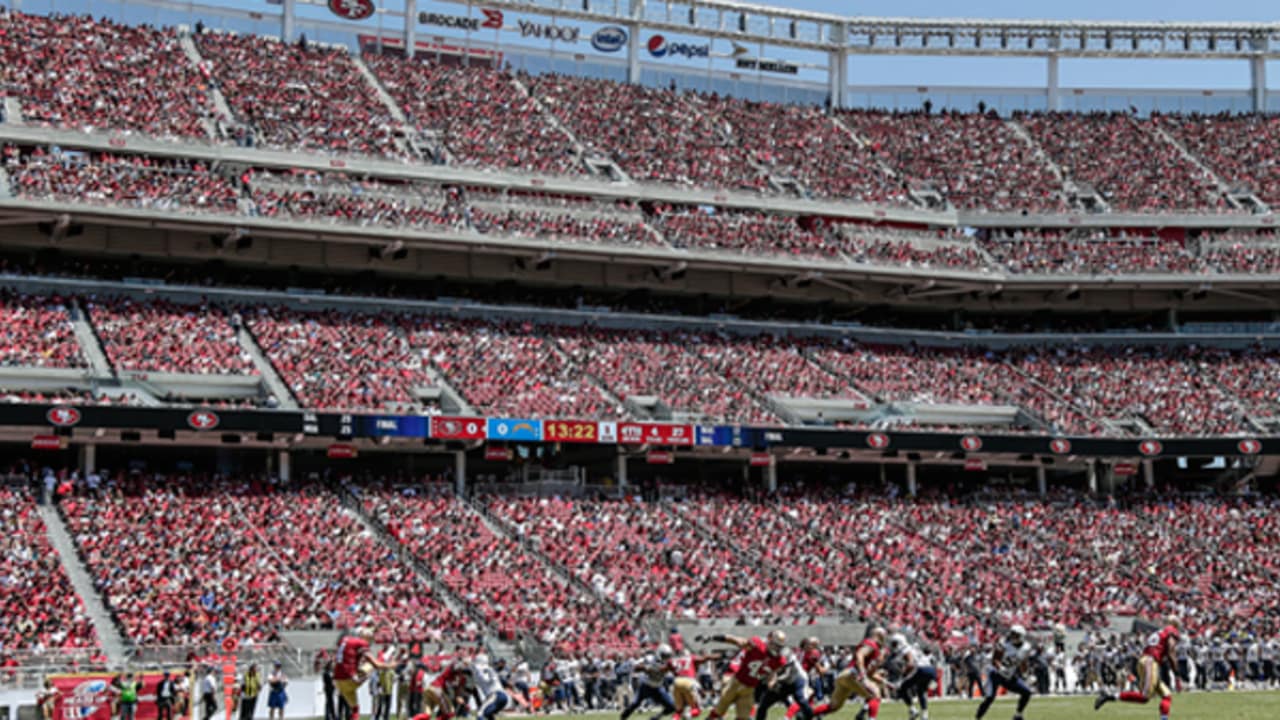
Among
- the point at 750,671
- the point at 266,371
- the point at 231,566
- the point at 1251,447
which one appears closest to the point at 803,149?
the point at 1251,447

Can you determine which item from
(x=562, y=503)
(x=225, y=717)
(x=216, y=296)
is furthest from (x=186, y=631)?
(x=216, y=296)

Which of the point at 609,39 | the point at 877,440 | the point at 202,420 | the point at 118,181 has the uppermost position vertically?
the point at 609,39

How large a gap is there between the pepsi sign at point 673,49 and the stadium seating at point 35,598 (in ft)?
143

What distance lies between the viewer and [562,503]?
49625mm

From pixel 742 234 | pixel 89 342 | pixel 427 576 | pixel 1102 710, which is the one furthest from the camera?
pixel 742 234

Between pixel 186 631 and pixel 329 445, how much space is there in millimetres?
12426

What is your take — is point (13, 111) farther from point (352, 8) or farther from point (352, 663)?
point (352, 663)

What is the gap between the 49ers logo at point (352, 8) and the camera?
69.6 m

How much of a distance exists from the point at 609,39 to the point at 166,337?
32076 millimetres

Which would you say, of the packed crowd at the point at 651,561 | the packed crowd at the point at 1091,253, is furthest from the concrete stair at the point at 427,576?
the packed crowd at the point at 1091,253

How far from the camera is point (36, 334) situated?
1850 inches

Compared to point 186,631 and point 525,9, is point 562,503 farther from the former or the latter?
point 525,9

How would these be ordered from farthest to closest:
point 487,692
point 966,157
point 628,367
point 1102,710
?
point 966,157
point 628,367
point 1102,710
point 487,692

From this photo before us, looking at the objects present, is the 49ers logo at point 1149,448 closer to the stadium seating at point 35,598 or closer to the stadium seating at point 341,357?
the stadium seating at point 341,357
